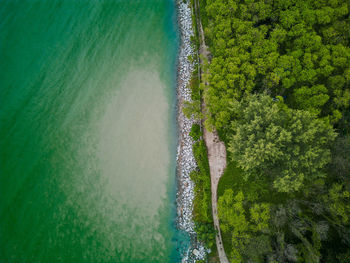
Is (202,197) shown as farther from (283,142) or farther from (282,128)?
(282,128)

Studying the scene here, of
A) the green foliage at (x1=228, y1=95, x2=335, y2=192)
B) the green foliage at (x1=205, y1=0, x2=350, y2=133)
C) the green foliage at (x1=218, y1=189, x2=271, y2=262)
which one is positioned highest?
the green foliage at (x1=205, y1=0, x2=350, y2=133)

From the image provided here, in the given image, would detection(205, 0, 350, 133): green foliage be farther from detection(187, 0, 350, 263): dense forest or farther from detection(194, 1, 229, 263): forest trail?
detection(194, 1, 229, 263): forest trail

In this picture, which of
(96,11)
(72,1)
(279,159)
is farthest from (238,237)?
(72,1)

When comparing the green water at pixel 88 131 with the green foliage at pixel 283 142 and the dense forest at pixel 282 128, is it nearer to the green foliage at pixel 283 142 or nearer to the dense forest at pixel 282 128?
the dense forest at pixel 282 128

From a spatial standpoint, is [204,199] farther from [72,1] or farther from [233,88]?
[72,1]

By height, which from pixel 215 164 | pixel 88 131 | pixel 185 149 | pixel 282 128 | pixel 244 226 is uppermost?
pixel 88 131

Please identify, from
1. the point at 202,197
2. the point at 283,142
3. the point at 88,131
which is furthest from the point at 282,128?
the point at 88,131

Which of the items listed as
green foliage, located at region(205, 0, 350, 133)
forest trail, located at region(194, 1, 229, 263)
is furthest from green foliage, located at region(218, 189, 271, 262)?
green foliage, located at region(205, 0, 350, 133)
